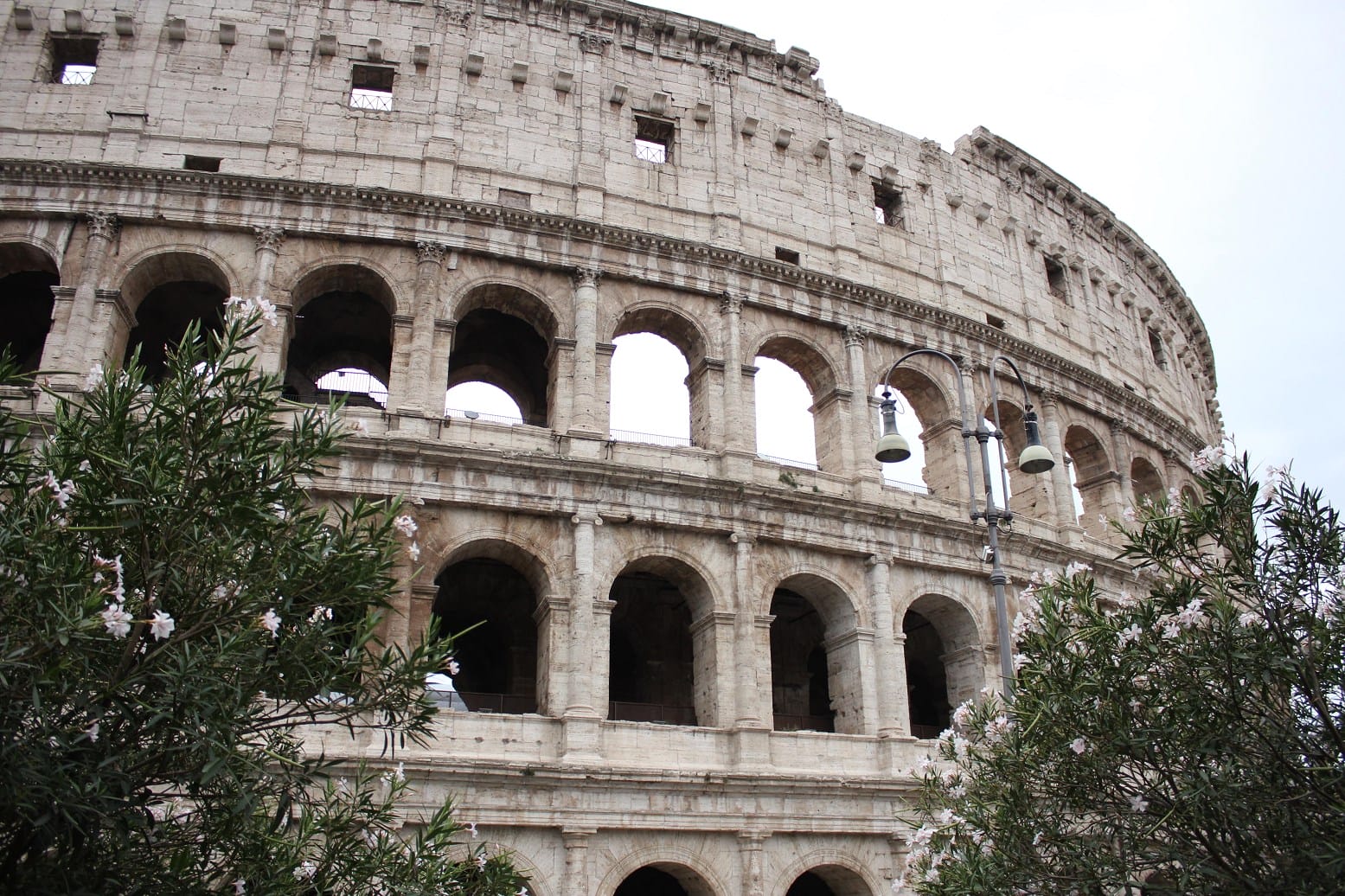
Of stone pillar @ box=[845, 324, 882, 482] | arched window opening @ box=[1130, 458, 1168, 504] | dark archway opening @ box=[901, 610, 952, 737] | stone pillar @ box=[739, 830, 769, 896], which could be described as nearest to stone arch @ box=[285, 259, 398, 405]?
stone pillar @ box=[845, 324, 882, 482]

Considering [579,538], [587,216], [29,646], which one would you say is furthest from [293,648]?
[587,216]

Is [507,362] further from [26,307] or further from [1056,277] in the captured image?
[1056,277]

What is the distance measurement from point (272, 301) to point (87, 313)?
2.61 m

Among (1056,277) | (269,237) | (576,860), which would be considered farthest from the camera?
(1056,277)

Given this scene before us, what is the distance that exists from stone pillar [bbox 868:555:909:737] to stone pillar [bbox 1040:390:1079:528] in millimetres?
5245

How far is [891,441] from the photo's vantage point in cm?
1110

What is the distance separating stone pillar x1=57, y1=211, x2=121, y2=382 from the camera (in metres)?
15.4

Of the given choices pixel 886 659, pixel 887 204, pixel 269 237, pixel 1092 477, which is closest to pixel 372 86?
pixel 269 237

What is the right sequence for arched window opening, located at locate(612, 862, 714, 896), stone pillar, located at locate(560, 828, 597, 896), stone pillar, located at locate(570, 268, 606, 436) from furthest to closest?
stone pillar, located at locate(570, 268, 606, 436) → arched window opening, located at locate(612, 862, 714, 896) → stone pillar, located at locate(560, 828, 597, 896)

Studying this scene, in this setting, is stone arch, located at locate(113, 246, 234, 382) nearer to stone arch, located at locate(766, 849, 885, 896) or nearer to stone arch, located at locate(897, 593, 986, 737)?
stone arch, located at locate(766, 849, 885, 896)

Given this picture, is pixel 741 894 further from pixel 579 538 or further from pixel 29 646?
pixel 29 646

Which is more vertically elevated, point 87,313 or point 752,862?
point 87,313

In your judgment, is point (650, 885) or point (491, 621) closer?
point (650, 885)

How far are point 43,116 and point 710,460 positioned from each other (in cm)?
1237
